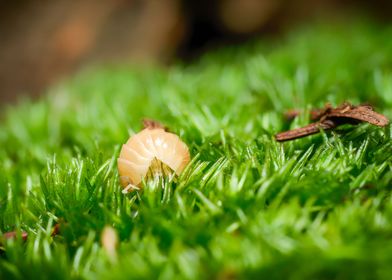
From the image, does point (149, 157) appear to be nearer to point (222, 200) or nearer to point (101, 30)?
point (222, 200)

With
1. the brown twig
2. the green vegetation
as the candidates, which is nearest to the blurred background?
the green vegetation

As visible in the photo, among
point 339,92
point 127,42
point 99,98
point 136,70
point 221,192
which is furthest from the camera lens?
point 127,42

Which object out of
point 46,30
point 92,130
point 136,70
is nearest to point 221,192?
point 92,130

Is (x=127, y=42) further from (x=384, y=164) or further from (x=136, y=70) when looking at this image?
(x=384, y=164)

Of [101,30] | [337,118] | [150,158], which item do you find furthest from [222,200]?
[101,30]

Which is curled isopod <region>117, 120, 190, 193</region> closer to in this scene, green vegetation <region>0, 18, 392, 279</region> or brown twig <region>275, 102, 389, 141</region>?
green vegetation <region>0, 18, 392, 279</region>

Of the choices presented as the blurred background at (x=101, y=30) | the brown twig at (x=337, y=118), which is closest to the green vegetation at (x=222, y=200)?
the brown twig at (x=337, y=118)
